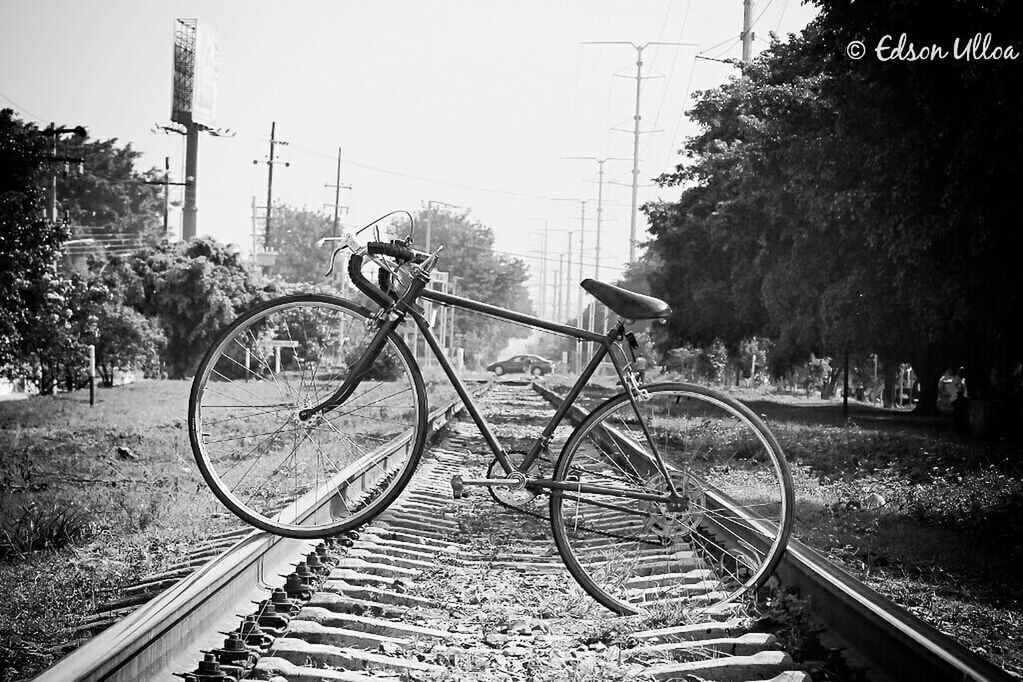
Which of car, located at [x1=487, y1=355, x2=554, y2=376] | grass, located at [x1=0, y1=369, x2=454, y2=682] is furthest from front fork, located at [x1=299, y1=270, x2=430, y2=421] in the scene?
car, located at [x1=487, y1=355, x2=554, y2=376]

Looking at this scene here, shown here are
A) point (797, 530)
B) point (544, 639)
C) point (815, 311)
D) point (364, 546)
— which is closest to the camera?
point (544, 639)

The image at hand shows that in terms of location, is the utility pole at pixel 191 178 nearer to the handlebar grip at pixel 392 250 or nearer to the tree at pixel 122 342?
the tree at pixel 122 342

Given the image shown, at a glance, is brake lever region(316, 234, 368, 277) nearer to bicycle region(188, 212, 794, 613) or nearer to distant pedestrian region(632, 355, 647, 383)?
bicycle region(188, 212, 794, 613)

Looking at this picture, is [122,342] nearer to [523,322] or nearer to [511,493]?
[523,322]

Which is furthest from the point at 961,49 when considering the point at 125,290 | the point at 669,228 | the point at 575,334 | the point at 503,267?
the point at 503,267

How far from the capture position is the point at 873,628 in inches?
120

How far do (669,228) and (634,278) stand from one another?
41.7 meters

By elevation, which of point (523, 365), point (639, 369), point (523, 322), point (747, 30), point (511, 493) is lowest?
point (523, 365)

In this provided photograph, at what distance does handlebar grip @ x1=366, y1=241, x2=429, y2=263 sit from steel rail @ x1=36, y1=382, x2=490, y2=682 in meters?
1.12

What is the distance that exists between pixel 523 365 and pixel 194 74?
50040 mm

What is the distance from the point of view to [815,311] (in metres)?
20.6

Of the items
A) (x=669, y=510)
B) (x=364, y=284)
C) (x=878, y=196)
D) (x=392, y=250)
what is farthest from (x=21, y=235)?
(x=878, y=196)

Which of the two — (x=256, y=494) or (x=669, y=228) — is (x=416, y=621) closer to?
(x=256, y=494)

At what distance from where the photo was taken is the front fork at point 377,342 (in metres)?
3.75
